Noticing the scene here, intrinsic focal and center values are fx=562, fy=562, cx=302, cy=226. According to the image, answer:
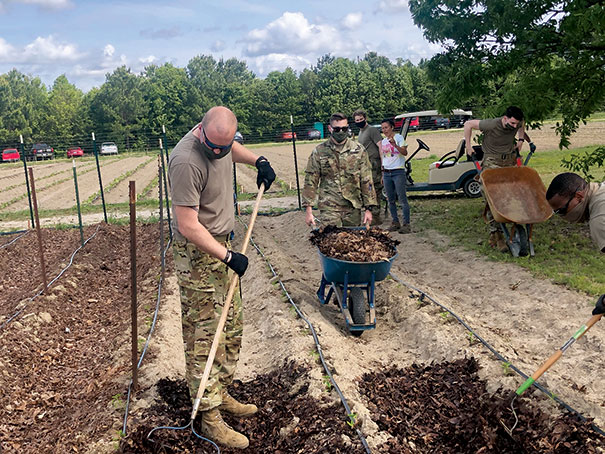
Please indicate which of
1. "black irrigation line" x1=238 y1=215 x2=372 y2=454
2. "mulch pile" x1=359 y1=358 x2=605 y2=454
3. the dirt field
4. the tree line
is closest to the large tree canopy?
the dirt field

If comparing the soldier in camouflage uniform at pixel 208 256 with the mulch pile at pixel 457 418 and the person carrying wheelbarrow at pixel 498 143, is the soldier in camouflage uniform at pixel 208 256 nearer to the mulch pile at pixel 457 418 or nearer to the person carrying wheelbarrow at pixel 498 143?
the mulch pile at pixel 457 418

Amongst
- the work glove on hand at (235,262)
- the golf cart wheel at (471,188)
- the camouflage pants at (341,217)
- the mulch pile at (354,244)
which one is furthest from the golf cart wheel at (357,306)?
the golf cart wheel at (471,188)

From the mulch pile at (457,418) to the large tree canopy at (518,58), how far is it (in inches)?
202

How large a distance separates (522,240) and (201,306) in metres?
5.48

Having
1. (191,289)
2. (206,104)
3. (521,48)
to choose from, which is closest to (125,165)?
(206,104)

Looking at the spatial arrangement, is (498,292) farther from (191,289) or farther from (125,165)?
(125,165)

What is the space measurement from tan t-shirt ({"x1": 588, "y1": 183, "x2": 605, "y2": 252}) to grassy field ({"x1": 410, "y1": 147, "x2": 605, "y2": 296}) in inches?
131

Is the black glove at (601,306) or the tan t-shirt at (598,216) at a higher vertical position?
the tan t-shirt at (598,216)

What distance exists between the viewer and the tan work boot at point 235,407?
4180 mm

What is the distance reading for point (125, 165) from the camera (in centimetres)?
3222

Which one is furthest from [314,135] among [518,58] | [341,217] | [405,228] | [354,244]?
[354,244]

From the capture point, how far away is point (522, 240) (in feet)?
25.8

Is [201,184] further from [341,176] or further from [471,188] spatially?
[471,188]

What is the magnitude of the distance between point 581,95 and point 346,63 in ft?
226
